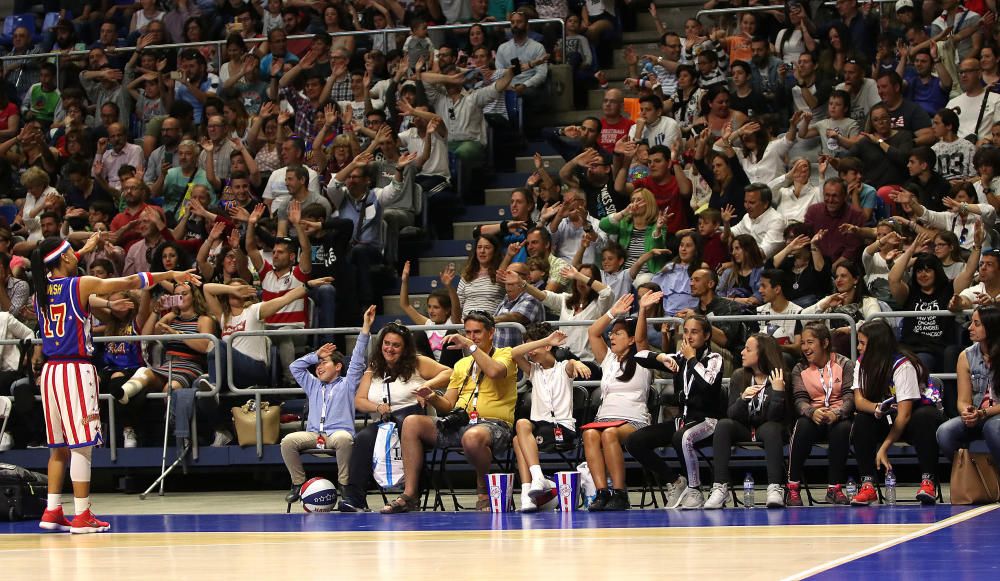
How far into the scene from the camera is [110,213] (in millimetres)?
17375

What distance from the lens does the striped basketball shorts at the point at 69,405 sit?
35.1ft

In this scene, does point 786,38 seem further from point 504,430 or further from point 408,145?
point 504,430

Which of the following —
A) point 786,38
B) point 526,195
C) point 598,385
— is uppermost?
point 786,38

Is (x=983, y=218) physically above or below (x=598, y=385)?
above

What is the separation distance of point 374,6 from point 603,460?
9397mm

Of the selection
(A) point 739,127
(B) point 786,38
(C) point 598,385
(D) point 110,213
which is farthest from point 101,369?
(B) point 786,38

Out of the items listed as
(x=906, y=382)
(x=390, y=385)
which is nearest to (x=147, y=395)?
(x=390, y=385)

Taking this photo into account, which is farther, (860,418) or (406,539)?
(860,418)

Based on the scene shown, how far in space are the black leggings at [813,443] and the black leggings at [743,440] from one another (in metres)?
0.09

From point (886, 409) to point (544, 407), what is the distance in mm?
2551

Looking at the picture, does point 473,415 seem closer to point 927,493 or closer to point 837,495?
point 837,495

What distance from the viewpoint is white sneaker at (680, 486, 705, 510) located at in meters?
11.3

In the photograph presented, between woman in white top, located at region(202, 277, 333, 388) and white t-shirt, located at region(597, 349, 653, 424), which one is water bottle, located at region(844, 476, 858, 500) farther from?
woman in white top, located at region(202, 277, 333, 388)

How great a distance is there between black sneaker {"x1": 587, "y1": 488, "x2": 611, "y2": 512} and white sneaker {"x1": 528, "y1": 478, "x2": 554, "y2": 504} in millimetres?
360
